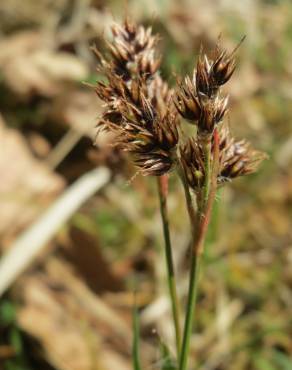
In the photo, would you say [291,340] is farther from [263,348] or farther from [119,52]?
[119,52]

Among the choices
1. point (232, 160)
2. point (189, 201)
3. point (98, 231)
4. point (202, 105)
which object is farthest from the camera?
point (98, 231)

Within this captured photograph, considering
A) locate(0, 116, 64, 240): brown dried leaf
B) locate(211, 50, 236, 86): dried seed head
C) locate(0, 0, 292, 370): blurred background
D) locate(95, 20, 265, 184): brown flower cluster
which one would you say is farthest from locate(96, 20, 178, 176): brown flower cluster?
locate(0, 116, 64, 240): brown dried leaf

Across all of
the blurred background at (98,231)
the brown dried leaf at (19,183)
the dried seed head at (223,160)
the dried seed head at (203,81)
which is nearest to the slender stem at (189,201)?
the dried seed head at (223,160)

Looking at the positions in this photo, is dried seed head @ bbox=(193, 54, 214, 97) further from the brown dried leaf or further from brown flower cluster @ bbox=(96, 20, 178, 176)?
the brown dried leaf

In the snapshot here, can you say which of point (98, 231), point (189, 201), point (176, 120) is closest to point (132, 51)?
point (176, 120)

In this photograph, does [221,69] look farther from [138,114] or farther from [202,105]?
[138,114]

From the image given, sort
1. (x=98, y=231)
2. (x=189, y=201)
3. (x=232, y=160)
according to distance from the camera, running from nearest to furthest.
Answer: (x=189, y=201), (x=232, y=160), (x=98, y=231)
